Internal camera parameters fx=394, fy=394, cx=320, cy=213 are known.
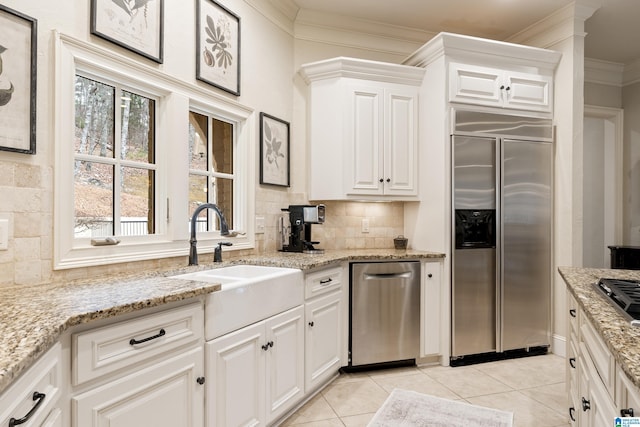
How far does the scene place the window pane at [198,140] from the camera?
2578 mm

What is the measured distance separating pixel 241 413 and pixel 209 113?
72.5 inches

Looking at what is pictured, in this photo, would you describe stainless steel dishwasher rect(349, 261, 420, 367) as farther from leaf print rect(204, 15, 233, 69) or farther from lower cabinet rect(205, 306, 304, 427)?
leaf print rect(204, 15, 233, 69)

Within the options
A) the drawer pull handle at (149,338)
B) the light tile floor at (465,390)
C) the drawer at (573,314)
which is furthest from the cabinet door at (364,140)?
the drawer pull handle at (149,338)

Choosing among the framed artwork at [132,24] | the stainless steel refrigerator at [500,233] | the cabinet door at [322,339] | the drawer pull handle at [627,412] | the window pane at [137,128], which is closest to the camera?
the drawer pull handle at [627,412]

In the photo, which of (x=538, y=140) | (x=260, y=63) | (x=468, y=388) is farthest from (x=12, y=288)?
(x=538, y=140)

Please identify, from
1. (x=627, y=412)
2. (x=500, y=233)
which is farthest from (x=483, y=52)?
(x=627, y=412)

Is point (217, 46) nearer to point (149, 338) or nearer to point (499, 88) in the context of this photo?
point (149, 338)

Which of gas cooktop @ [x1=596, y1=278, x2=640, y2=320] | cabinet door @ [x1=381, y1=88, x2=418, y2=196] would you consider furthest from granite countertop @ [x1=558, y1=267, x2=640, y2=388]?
cabinet door @ [x1=381, y1=88, x2=418, y2=196]

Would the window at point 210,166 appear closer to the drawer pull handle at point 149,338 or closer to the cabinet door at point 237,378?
the cabinet door at point 237,378

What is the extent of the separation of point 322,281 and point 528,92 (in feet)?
7.98

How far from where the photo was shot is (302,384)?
2.35 metres

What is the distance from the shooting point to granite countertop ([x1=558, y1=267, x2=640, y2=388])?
0.89 m

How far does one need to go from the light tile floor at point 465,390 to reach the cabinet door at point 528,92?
213 cm

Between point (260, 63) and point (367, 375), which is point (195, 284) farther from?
point (260, 63)
